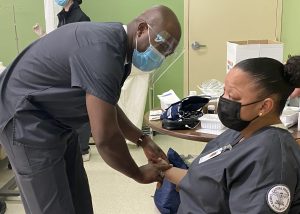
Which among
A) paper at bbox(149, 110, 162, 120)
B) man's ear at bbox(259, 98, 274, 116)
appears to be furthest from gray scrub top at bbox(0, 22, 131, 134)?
paper at bbox(149, 110, 162, 120)

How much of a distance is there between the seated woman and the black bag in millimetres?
531

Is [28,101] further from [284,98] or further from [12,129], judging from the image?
[284,98]

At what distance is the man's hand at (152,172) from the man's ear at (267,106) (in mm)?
493

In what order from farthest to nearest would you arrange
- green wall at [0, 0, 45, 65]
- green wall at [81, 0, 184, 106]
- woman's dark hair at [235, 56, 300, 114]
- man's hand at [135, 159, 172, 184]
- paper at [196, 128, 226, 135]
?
green wall at [81, 0, 184, 106] < green wall at [0, 0, 45, 65] < paper at [196, 128, 226, 135] < man's hand at [135, 159, 172, 184] < woman's dark hair at [235, 56, 300, 114]

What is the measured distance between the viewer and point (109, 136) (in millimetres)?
1181

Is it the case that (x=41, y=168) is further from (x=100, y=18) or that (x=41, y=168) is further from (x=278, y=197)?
(x=100, y=18)

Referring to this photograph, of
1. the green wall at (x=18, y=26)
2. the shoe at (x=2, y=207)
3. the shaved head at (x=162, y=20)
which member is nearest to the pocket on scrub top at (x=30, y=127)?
the shaved head at (x=162, y=20)

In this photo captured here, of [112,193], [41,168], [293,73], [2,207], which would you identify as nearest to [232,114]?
[293,73]

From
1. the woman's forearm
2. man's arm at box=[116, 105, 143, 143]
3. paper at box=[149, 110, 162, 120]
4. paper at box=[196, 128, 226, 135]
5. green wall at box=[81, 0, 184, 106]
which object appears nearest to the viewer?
the woman's forearm

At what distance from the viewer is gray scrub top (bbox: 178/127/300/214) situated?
999 millimetres

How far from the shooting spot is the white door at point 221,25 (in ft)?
Answer: 12.6

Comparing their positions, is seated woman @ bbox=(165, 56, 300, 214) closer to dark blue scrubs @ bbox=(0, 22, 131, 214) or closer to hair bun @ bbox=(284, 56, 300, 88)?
hair bun @ bbox=(284, 56, 300, 88)

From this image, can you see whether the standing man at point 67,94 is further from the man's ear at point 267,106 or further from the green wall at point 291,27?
the green wall at point 291,27

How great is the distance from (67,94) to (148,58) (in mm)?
307
